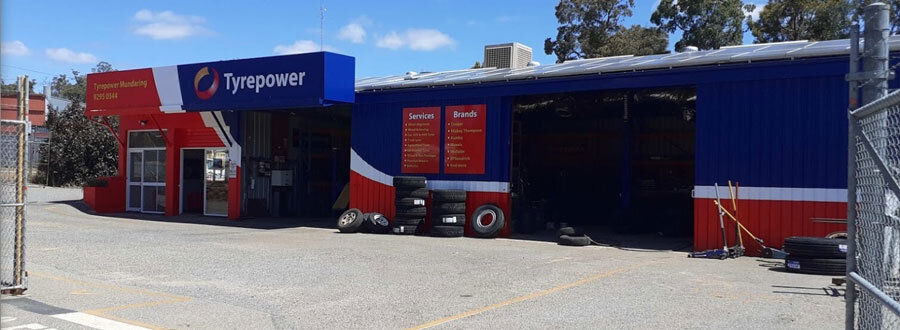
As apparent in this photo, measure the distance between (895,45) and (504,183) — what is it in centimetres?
825

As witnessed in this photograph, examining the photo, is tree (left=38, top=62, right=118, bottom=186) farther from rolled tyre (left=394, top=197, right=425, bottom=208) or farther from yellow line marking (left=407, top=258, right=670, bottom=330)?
yellow line marking (left=407, top=258, right=670, bottom=330)

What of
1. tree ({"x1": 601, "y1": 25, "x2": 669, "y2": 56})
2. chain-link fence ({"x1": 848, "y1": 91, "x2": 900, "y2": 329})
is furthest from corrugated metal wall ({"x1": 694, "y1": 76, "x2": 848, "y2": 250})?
tree ({"x1": 601, "y1": 25, "x2": 669, "y2": 56})

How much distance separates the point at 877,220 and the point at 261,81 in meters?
17.1

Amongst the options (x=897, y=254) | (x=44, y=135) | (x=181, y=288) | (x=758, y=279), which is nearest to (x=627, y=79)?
(x=758, y=279)

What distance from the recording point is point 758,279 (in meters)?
10.5

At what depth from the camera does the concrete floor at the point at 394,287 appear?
24.9 feet

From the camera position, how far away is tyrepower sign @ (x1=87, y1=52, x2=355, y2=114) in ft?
60.3

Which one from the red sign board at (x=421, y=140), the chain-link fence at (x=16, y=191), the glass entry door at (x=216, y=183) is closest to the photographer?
the chain-link fence at (x=16, y=191)

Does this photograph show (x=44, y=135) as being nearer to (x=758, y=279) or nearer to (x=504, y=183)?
(x=504, y=183)

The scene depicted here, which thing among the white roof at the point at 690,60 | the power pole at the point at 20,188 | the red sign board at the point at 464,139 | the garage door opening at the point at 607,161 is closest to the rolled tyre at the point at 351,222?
the red sign board at the point at 464,139

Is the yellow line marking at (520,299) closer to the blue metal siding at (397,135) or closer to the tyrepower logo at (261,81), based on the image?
the blue metal siding at (397,135)

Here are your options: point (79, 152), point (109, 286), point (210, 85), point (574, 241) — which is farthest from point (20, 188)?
point (79, 152)

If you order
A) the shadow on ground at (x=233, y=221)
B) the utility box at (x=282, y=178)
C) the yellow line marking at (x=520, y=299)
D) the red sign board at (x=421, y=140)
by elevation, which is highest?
the red sign board at (x=421, y=140)

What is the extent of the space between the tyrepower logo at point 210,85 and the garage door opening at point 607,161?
336 inches
